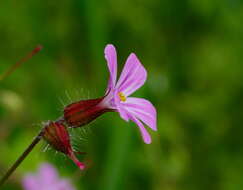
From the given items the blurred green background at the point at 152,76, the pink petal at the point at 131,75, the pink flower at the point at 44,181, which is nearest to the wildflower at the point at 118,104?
the pink petal at the point at 131,75

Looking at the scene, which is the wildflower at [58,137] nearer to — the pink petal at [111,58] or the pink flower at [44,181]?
the pink petal at [111,58]

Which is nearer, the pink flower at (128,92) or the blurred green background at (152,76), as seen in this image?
the pink flower at (128,92)

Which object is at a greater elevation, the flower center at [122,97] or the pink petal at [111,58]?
the pink petal at [111,58]

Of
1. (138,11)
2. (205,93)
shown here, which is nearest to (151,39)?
(138,11)

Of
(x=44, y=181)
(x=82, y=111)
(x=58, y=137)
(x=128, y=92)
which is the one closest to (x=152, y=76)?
(x=44, y=181)

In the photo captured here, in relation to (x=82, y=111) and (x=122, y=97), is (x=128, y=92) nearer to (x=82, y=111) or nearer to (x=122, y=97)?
(x=122, y=97)
